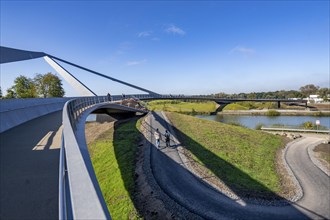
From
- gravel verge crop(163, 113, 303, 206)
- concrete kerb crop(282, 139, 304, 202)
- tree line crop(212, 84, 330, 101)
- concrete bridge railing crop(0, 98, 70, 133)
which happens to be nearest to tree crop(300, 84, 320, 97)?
tree line crop(212, 84, 330, 101)

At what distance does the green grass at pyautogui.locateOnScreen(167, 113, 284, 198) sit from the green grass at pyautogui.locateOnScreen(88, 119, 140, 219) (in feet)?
19.3

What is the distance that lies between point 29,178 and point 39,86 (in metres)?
63.8

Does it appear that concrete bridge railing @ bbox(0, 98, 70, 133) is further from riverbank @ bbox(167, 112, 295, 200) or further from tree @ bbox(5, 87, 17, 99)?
tree @ bbox(5, 87, 17, 99)

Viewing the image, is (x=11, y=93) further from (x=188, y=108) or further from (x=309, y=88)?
(x=309, y=88)

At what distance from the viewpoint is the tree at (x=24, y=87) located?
5289 cm

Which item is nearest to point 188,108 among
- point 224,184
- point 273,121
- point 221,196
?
point 273,121

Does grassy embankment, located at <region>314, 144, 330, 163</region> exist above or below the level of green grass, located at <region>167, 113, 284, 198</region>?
below

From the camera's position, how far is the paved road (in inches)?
157

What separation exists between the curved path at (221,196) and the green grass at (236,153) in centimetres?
169

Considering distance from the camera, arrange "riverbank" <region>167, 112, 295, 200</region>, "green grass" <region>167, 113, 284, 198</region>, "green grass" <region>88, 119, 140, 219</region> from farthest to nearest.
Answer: "green grass" <region>167, 113, 284, 198</region> → "riverbank" <region>167, 112, 295, 200</region> → "green grass" <region>88, 119, 140, 219</region>

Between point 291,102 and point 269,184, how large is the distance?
10154cm

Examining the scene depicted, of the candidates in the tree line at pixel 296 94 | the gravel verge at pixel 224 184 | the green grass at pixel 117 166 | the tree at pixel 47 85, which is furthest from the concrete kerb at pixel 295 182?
the tree line at pixel 296 94

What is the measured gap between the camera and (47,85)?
61.0 m

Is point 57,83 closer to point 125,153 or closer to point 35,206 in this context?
point 125,153
